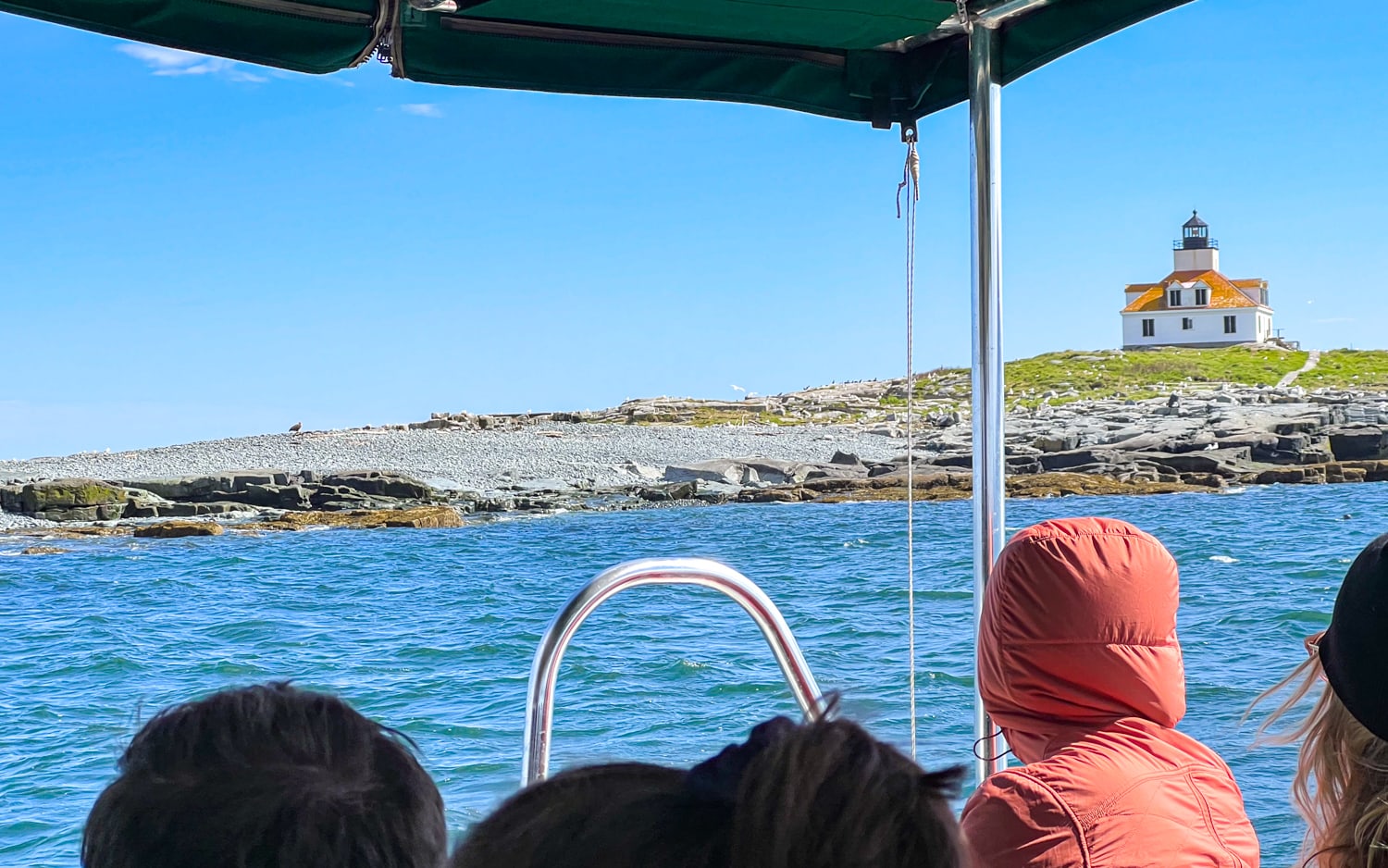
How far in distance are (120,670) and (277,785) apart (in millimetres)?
14181

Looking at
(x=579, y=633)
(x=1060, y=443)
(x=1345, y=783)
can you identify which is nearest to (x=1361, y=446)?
(x=1060, y=443)

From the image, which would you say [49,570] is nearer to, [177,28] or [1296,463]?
[177,28]

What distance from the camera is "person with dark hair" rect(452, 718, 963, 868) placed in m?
0.53

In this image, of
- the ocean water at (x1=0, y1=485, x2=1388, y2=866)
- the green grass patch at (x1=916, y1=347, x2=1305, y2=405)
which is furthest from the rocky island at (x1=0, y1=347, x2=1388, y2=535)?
the ocean water at (x1=0, y1=485, x2=1388, y2=866)

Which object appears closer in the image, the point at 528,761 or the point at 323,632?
the point at 528,761

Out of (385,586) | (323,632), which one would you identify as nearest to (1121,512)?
(385,586)

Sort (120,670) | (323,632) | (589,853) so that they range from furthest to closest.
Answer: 1. (323,632)
2. (120,670)
3. (589,853)

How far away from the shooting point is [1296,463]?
1145 inches

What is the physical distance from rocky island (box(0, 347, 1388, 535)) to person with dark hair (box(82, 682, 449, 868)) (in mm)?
24819

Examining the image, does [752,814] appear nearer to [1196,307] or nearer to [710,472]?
[710,472]

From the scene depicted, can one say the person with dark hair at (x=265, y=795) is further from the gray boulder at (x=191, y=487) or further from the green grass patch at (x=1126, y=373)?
the green grass patch at (x=1126, y=373)

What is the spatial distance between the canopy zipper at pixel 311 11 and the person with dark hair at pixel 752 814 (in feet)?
6.66

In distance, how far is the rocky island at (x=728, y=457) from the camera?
27375 mm

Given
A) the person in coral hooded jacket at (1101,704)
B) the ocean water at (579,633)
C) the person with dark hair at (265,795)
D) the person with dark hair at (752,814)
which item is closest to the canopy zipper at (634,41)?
the person in coral hooded jacket at (1101,704)
